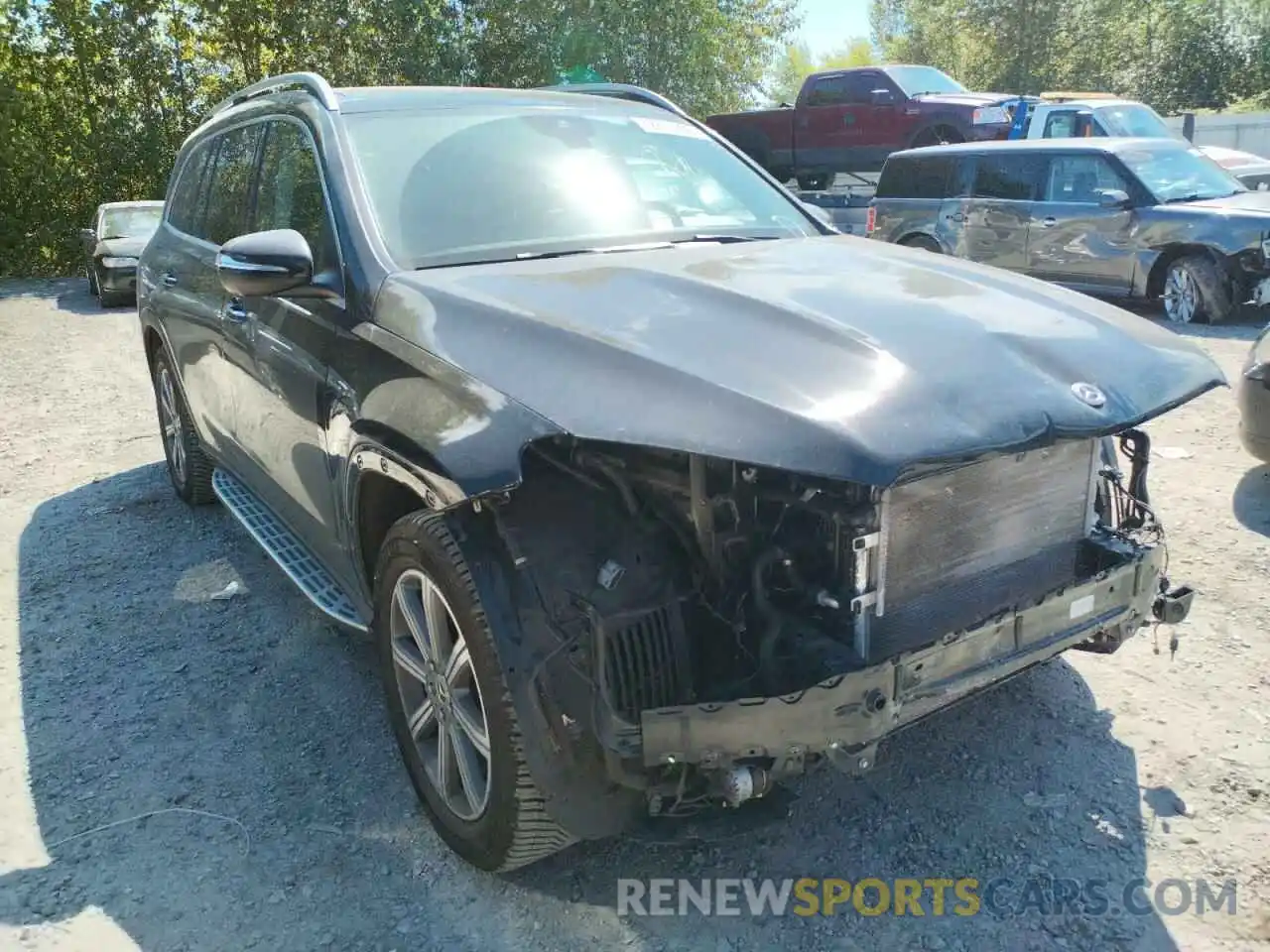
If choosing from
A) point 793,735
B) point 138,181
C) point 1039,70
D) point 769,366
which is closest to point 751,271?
point 769,366

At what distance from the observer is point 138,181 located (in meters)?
22.3

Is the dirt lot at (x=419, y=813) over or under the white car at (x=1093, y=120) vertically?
under

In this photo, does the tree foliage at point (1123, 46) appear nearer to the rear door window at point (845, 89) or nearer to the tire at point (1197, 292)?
the rear door window at point (845, 89)

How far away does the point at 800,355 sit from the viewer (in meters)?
2.32

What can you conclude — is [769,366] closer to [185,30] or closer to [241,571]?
[241,571]

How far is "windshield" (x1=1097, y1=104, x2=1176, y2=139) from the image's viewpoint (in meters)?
13.0

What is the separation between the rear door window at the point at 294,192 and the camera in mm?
3295

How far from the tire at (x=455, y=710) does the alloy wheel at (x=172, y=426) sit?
120 inches

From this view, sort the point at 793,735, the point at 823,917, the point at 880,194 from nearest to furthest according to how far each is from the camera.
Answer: the point at 793,735 → the point at 823,917 → the point at 880,194

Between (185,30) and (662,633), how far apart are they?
24561 millimetres

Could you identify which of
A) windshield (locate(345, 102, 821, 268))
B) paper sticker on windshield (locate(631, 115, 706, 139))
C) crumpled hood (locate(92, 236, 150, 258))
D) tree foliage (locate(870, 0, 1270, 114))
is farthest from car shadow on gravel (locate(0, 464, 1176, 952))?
tree foliage (locate(870, 0, 1270, 114))

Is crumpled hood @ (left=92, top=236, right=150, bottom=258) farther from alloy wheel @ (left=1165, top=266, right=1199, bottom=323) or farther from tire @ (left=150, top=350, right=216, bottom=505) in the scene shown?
alloy wheel @ (left=1165, top=266, right=1199, bottom=323)

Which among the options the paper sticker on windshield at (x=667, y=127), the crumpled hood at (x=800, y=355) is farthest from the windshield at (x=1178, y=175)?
the crumpled hood at (x=800, y=355)

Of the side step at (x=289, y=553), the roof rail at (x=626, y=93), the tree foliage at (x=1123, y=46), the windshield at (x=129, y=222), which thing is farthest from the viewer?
the tree foliage at (x=1123, y=46)
